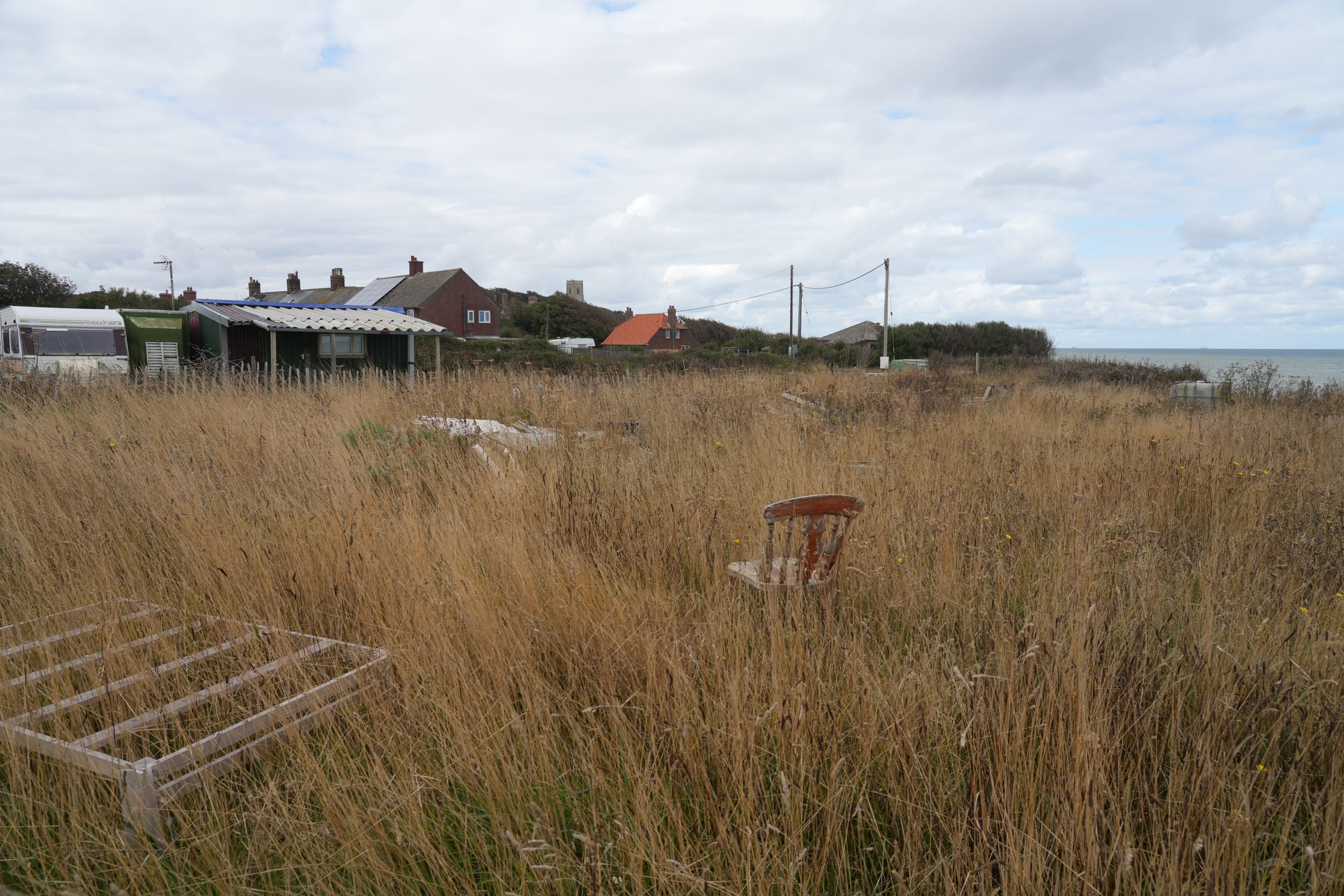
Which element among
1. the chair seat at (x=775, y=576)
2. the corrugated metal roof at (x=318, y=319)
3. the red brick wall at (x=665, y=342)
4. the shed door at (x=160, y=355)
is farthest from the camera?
the red brick wall at (x=665, y=342)

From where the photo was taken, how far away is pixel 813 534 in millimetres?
3193

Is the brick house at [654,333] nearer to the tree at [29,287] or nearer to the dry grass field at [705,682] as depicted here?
the tree at [29,287]

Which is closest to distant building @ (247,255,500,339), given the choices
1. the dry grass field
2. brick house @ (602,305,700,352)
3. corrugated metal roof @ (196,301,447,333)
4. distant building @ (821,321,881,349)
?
brick house @ (602,305,700,352)

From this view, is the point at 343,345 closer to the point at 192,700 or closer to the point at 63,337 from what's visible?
the point at 63,337

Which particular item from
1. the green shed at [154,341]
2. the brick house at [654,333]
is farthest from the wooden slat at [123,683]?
the brick house at [654,333]

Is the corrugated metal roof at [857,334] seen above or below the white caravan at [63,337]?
above

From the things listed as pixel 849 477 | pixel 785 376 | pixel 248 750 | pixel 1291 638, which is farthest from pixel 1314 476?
pixel 785 376

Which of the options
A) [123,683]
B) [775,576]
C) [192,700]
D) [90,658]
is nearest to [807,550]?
[775,576]

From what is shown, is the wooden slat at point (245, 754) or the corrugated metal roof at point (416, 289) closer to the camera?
the wooden slat at point (245, 754)

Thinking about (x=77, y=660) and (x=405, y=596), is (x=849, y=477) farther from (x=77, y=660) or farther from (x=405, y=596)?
(x=77, y=660)

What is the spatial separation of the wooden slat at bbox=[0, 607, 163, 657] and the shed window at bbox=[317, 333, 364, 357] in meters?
14.2

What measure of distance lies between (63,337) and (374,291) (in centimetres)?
3229

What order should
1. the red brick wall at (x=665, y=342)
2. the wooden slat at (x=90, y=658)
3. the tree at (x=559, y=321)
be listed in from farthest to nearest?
the tree at (x=559, y=321) < the red brick wall at (x=665, y=342) < the wooden slat at (x=90, y=658)

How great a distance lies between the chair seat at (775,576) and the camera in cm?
296
